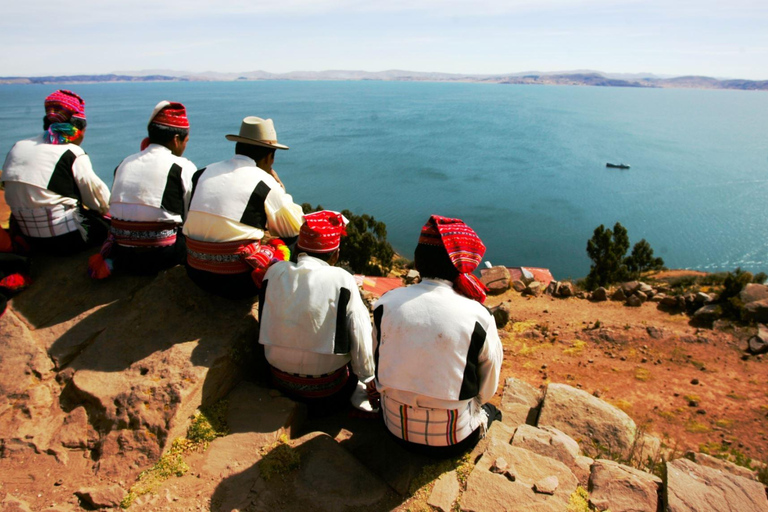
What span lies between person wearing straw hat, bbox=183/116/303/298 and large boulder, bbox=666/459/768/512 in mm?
2811

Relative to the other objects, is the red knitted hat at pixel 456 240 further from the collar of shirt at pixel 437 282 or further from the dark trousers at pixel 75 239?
the dark trousers at pixel 75 239

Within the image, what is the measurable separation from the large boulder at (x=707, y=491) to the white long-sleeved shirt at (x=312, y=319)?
1888mm

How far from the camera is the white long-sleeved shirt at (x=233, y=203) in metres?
3.16

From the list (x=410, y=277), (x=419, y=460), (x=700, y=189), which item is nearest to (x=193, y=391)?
(x=419, y=460)

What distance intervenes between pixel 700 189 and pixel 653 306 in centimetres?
4357

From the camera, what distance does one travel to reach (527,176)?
1881 inches

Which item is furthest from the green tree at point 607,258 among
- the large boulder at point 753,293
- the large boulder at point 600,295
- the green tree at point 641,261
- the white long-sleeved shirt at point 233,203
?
the white long-sleeved shirt at point 233,203

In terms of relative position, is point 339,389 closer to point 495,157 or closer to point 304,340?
point 304,340

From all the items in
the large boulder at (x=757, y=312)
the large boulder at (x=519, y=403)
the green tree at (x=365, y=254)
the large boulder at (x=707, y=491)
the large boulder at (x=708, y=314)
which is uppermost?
the large boulder at (x=707, y=491)

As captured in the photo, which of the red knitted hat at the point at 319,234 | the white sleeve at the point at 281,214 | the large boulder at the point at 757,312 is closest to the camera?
the red knitted hat at the point at 319,234

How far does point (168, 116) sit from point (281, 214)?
126 cm

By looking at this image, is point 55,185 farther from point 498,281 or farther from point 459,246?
point 498,281

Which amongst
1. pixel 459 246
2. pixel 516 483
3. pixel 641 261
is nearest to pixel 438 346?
pixel 459 246

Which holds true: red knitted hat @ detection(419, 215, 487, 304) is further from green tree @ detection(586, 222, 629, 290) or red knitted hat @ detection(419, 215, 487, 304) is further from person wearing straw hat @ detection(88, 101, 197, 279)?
green tree @ detection(586, 222, 629, 290)
